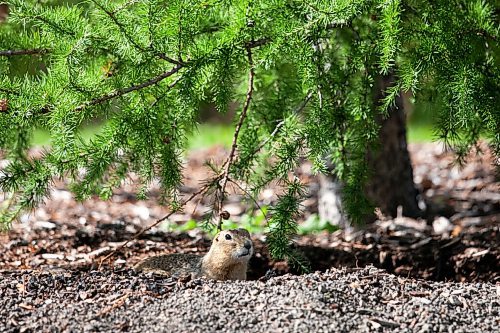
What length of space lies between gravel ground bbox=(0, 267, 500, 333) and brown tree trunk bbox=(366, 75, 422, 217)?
2.36 metres

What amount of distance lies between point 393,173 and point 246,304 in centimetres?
310

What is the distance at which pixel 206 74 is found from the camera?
12.1ft

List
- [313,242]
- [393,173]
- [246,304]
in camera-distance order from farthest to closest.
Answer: [393,173] < [313,242] < [246,304]

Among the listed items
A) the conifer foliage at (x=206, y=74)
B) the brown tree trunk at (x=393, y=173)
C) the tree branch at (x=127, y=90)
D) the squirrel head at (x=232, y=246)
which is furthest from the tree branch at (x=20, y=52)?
the brown tree trunk at (x=393, y=173)

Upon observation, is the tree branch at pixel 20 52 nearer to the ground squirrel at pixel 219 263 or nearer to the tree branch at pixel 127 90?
the tree branch at pixel 127 90

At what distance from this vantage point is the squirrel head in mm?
4004

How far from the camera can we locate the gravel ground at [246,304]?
123 inches

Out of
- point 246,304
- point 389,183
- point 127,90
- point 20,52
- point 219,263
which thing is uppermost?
point 389,183

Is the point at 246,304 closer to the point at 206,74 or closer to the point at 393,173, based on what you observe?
the point at 206,74

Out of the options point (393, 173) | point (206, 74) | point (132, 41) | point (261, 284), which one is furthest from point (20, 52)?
point (393, 173)

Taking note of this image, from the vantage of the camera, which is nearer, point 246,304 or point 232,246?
point 246,304

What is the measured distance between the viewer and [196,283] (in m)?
3.59

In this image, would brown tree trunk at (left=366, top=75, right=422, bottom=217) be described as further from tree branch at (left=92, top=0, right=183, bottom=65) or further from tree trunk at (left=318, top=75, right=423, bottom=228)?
tree branch at (left=92, top=0, right=183, bottom=65)

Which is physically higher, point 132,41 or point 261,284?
point 132,41
